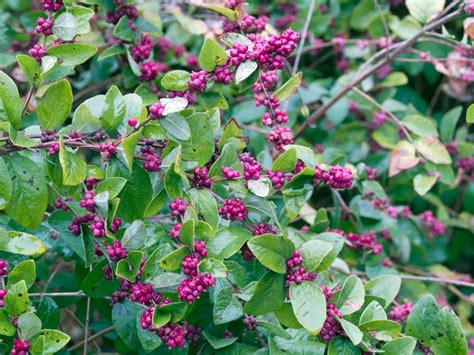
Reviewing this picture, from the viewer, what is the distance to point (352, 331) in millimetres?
1042

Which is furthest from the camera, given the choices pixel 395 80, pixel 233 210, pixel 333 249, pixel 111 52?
pixel 395 80

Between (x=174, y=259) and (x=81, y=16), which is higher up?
(x=81, y=16)

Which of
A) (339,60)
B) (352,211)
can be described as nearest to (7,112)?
(352,211)

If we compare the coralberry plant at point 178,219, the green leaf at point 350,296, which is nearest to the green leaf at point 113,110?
the coralberry plant at point 178,219

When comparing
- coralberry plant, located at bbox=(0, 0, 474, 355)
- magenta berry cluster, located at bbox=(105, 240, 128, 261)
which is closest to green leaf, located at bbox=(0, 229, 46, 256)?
coralberry plant, located at bbox=(0, 0, 474, 355)

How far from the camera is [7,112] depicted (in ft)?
3.53

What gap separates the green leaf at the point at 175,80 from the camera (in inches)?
44.3

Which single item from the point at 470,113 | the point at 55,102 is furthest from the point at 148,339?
the point at 470,113

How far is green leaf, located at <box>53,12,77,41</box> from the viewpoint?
1149 mm

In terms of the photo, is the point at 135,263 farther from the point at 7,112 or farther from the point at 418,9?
the point at 418,9

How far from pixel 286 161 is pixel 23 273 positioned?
1.45 ft

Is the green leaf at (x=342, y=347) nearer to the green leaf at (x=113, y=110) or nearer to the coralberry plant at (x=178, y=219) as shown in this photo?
the coralberry plant at (x=178, y=219)

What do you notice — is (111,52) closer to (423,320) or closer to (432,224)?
(423,320)

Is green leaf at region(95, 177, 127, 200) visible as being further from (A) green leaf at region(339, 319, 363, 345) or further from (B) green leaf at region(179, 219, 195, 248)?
(A) green leaf at region(339, 319, 363, 345)
